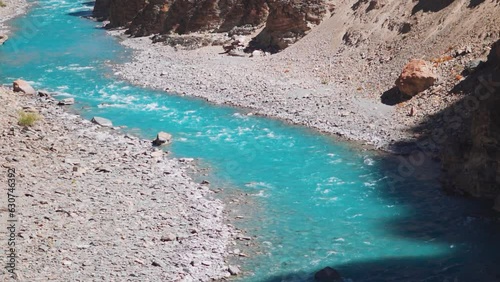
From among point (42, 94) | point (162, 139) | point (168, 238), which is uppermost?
point (42, 94)

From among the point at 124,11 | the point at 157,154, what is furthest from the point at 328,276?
the point at 124,11

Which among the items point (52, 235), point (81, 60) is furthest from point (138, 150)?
point (81, 60)

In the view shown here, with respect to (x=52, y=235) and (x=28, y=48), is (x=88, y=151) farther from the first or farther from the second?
(x=28, y=48)

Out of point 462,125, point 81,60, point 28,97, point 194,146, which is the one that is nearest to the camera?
point 462,125

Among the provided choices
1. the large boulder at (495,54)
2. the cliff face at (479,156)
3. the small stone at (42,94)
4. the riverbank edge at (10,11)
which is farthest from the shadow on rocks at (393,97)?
the riverbank edge at (10,11)

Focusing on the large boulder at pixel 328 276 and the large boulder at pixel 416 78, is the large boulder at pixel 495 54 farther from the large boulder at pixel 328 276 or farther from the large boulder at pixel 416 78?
the large boulder at pixel 328 276

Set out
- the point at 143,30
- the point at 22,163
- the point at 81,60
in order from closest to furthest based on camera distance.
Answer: the point at 22,163, the point at 81,60, the point at 143,30

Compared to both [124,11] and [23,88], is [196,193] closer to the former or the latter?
[23,88]

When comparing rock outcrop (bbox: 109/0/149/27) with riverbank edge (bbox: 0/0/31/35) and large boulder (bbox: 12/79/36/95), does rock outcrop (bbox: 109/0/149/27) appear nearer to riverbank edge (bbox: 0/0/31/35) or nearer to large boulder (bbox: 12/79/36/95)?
riverbank edge (bbox: 0/0/31/35)
